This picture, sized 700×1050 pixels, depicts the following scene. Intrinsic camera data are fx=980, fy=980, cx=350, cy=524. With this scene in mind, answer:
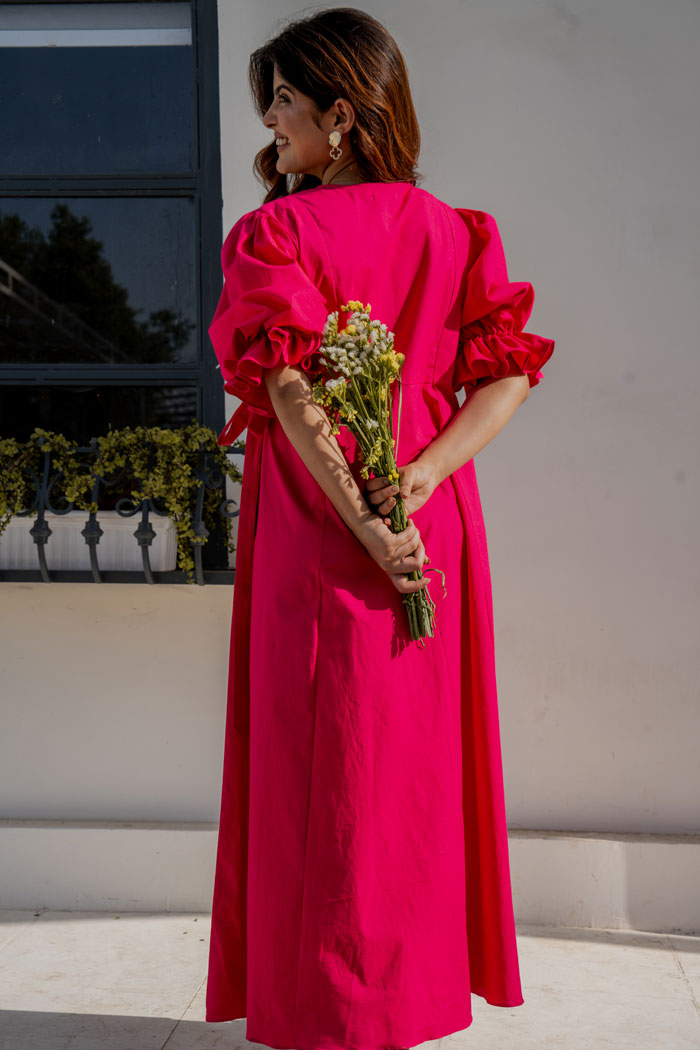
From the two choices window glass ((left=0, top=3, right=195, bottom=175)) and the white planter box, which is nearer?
the white planter box

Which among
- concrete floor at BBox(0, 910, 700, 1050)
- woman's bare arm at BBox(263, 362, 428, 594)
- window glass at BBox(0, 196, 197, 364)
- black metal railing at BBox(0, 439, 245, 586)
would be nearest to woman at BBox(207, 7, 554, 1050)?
woman's bare arm at BBox(263, 362, 428, 594)

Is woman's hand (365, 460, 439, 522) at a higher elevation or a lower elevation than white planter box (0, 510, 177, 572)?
higher

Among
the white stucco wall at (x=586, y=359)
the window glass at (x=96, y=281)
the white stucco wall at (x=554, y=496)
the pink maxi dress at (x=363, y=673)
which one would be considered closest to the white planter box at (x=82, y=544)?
the white stucco wall at (x=554, y=496)

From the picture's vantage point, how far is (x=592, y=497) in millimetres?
2650

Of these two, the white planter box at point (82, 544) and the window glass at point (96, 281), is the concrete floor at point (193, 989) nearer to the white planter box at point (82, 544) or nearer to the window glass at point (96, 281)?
the white planter box at point (82, 544)

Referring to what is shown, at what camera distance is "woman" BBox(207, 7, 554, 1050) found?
1481mm

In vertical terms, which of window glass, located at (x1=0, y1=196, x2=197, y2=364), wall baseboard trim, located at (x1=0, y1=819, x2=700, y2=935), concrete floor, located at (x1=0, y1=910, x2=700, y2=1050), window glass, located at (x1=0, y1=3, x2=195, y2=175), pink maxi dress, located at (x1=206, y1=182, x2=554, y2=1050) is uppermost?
window glass, located at (x1=0, y1=3, x2=195, y2=175)

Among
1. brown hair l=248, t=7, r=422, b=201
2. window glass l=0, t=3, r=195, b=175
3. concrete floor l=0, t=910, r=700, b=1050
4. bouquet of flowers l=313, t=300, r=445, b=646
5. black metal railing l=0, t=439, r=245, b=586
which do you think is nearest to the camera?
bouquet of flowers l=313, t=300, r=445, b=646

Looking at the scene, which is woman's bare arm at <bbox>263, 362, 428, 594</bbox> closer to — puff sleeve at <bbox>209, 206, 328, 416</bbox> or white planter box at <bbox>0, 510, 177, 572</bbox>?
puff sleeve at <bbox>209, 206, 328, 416</bbox>

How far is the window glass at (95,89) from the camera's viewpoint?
281cm

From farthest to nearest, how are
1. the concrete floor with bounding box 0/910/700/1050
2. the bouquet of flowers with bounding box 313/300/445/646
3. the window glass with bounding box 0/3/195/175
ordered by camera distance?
the window glass with bounding box 0/3/195/175 < the concrete floor with bounding box 0/910/700/1050 < the bouquet of flowers with bounding box 313/300/445/646

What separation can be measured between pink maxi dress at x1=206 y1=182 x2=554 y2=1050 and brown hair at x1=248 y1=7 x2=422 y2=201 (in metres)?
0.07

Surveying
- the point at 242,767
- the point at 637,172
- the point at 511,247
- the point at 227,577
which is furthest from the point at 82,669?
the point at 637,172

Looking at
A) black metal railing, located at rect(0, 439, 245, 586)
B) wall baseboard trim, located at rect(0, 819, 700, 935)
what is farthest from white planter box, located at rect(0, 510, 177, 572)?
wall baseboard trim, located at rect(0, 819, 700, 935)
